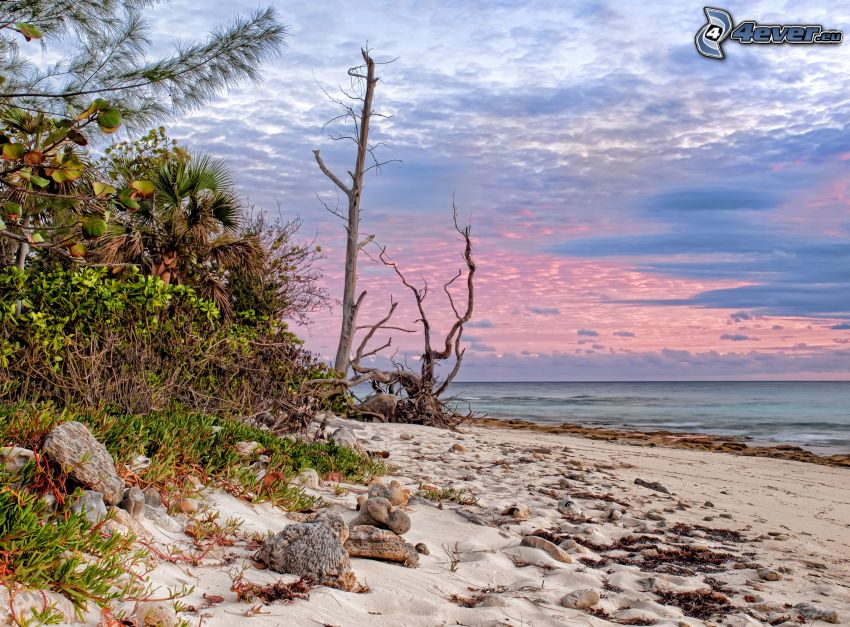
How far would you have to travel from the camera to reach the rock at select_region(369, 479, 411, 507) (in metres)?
5.79

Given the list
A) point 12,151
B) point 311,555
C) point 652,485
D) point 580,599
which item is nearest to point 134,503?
point 311,555

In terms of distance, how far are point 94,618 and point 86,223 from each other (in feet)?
6.76

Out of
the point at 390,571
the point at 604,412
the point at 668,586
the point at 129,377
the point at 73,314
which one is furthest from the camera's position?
the point at 604,412

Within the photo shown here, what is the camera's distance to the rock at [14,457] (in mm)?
3805

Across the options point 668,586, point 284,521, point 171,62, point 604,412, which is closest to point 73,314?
point 171,62

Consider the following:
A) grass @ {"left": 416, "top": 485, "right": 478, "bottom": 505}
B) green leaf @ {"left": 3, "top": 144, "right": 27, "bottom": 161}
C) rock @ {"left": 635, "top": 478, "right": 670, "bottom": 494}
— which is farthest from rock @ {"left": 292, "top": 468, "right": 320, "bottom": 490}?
rock @ {"left": 635, "top": 478, "right": 670, "bottom": 494}

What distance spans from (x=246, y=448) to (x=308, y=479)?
2.06 feet

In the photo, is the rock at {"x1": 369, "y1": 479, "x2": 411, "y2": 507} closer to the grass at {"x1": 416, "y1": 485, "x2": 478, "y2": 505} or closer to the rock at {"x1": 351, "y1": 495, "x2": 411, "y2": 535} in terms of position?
the grass at {"x1": 416, "y1": 485, "x2": 478, "y2": 505}

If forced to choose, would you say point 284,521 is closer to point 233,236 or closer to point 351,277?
point 233,236

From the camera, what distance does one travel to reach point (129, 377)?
7629mm

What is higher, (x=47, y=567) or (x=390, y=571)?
(x=47, y=567)

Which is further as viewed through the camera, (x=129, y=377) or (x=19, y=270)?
(x=19, y=270)

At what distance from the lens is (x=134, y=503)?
4.00m

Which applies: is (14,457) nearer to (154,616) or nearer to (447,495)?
(154,616)
